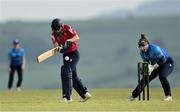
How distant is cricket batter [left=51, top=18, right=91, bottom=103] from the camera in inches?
736

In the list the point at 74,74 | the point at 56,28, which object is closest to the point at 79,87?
the point at 74,74

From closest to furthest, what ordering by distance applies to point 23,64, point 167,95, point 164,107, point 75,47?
1. point 164,107
2. point 75,47
3. point 167,95
4. point 23,64

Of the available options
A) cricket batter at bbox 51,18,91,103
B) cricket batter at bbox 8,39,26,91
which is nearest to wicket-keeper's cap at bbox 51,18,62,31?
cricket batter at bbox 51,18,91,103

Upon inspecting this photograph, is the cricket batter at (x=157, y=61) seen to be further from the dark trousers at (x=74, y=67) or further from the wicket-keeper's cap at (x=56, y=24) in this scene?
the wicket-keeper's cap at (x=56, y=24)

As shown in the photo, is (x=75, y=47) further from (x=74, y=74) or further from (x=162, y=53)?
(x=162, y=53)

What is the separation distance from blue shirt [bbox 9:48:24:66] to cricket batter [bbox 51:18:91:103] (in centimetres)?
1358

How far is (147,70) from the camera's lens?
19.9 m

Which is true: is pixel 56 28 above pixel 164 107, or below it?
above

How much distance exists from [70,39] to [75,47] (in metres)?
0.40

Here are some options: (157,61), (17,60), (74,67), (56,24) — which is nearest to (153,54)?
(157,61)

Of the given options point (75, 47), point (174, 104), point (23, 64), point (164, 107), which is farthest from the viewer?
point (23, 64)

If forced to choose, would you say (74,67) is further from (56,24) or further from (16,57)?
(16,57)

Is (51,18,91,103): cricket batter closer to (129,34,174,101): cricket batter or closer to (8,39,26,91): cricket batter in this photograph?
(129,34,174,101): cricket batter

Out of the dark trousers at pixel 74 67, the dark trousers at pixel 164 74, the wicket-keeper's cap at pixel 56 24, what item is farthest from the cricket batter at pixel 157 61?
the wicket-keeper's cap at pixel 56 24
